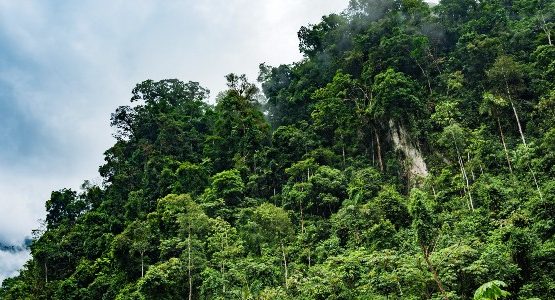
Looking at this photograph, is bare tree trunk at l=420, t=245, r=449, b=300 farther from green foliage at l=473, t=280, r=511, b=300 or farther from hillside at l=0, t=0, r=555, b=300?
green foliage at l=473, t=280, r=511, b=300

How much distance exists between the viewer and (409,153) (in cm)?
3344

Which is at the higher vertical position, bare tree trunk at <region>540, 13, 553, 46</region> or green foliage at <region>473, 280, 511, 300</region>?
bare tree trunk at <region>540, 13, 553, 46</region>

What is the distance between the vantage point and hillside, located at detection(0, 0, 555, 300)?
18703mm

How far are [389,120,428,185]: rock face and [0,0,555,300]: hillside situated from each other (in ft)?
0.36

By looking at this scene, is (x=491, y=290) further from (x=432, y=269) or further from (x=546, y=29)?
(x=546, y=29)

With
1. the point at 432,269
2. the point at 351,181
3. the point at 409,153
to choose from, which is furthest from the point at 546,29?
the point at 432,269

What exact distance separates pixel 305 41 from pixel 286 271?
3303cm

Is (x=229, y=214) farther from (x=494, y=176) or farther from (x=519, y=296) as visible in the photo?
A: (x=519, y=296)

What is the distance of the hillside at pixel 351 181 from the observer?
18.7 m

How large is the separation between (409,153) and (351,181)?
551 centimetres

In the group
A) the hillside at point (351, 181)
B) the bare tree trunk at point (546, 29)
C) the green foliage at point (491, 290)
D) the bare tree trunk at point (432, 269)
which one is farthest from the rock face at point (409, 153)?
the green foliage at point (491, 290)

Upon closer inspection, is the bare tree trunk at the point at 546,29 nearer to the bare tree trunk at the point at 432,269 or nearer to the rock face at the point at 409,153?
the rock face at the point at 409,153

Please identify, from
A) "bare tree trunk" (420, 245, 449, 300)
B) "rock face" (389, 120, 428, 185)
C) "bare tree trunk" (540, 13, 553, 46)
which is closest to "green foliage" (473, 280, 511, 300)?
"bare tree trunk" (420, 245, 449, 300)

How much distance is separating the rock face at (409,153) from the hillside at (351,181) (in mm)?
110
